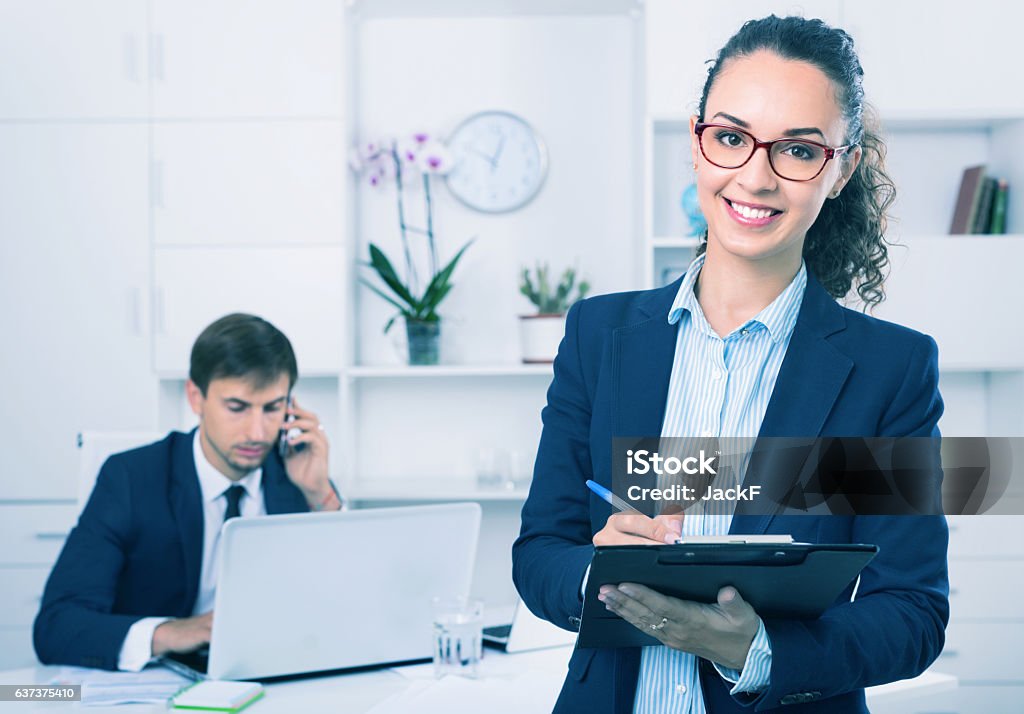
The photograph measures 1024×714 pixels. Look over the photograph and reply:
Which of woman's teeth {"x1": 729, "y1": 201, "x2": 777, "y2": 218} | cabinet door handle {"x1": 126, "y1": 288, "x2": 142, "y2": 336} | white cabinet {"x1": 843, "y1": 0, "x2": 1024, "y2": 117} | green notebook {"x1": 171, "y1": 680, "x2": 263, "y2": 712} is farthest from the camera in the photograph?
cabinet door handle {"x1": 126, "y1": 288, "x2": 142, "y2": 336}

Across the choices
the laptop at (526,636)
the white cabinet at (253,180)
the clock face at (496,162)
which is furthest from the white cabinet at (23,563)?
the laptop at (526,636)

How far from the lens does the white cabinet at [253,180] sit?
3.17 meters

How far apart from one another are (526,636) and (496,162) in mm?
1989

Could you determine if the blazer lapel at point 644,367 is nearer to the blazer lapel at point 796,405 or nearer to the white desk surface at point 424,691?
the blazer lapel at point 796,405

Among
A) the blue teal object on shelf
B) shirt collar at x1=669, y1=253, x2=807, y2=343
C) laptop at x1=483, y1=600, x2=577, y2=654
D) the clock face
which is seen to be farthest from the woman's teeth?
the clock face

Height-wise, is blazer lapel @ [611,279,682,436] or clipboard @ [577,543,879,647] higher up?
blazer lapel @ [611,279,682,436]

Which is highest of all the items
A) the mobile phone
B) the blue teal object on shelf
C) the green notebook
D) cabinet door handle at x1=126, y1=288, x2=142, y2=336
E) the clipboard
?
the blue teal object on shelf

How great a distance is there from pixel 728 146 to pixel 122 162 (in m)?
2.56

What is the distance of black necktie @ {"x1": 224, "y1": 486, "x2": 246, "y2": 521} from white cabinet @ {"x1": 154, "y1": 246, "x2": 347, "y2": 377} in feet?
3.64

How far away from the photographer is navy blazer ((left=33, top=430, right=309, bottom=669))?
6.13 ft

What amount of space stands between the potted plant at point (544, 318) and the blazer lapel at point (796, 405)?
2074 mm

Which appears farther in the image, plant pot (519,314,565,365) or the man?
plant pot (519,314,565,365)

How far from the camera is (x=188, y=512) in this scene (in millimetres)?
2004

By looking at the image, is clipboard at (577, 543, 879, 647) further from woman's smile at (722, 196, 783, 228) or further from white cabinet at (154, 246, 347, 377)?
white cabinet at (154, 246, 347, 377)
